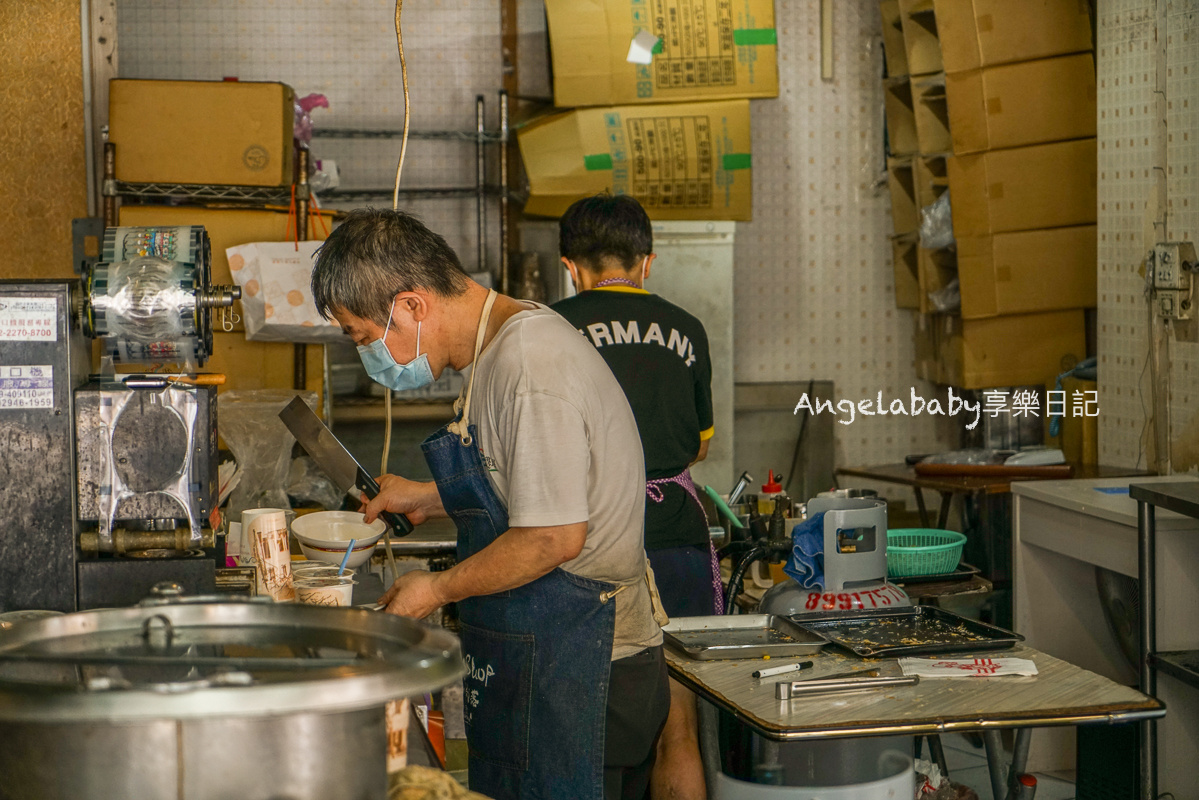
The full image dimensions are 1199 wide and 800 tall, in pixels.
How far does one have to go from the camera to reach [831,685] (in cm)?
212

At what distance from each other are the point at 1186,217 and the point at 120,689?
386cm

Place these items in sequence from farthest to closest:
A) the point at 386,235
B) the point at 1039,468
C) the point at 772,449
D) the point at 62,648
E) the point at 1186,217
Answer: the point at 772,449, the point at 1039,468, the point at 1186,217, the point at 386,235, the point at 62,648

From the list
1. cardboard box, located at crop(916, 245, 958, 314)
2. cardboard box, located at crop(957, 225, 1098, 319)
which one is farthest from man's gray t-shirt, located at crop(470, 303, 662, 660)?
cardboard box, located at crop(916, 245, 958, 314)

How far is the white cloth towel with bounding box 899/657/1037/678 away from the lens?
2213mm

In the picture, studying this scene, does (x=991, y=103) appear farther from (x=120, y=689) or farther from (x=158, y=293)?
(x=120, y=689)

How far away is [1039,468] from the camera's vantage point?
4.21m

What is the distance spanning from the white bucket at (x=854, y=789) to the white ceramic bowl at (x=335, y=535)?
889 mm

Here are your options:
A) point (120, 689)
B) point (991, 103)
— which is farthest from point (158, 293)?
point (991, 103)

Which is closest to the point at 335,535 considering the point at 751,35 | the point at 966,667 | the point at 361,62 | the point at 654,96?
the point at 966,667

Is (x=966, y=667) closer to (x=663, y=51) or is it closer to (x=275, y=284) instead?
(x=275, y=284)

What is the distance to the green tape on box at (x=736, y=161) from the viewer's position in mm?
4770

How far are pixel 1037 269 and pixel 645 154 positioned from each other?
163 centimetres

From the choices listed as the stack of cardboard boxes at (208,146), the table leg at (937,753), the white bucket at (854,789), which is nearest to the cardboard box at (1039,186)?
the table leg at (937,753)

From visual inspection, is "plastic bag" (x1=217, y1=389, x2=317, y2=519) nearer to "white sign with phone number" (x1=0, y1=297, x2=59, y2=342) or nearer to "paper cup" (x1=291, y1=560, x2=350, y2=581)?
"paper cup" (x1=291, y1=560, x2=350, y2=581)
